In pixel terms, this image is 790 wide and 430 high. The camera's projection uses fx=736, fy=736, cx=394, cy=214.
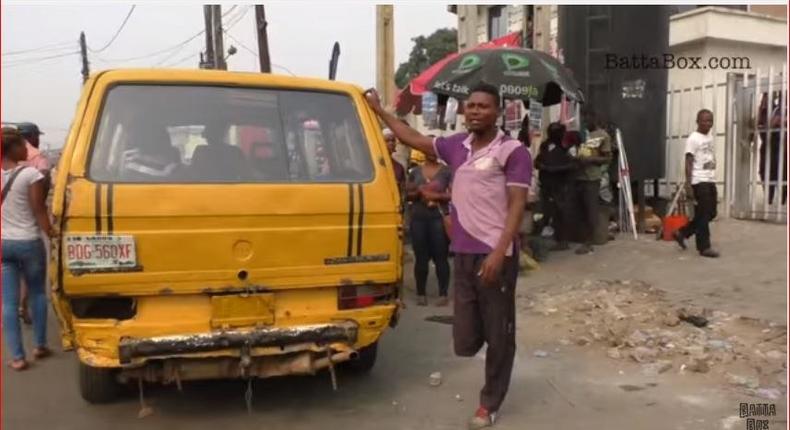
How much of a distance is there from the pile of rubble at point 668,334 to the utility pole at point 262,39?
11864mm

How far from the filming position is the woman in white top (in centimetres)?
500

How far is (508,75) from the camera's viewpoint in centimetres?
791

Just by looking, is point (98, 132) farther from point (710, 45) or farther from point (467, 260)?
point (710, 45)

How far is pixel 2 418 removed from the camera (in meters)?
4.25

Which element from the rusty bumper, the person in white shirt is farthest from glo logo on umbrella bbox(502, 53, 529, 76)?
the rusty bumper

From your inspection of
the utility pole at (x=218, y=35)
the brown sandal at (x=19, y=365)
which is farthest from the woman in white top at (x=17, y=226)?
the utility pole at (x=218, y=35)

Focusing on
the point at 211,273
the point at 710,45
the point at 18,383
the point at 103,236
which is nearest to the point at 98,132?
the point at 103,236

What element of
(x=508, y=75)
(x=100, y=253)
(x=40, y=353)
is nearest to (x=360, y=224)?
(x=100, y=253)

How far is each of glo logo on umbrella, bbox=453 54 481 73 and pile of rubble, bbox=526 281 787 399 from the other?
8.72ft

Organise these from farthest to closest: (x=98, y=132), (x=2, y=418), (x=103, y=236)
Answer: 1. (x=2, y=418)
2. (x=98, y=132)
3. (x=103, y=236)

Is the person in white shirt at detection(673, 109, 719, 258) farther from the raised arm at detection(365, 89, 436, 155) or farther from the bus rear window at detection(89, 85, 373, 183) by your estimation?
the bus rear window at detection(89, 85, 373, 183)

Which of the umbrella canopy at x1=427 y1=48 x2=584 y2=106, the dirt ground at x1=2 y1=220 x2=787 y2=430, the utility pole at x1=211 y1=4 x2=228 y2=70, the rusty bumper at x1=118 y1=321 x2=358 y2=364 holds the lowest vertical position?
the dirt ground at x1=2 y1=220 x2=787 y2=430

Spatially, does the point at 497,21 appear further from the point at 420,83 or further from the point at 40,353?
the point at 40,353

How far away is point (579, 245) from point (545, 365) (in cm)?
471
